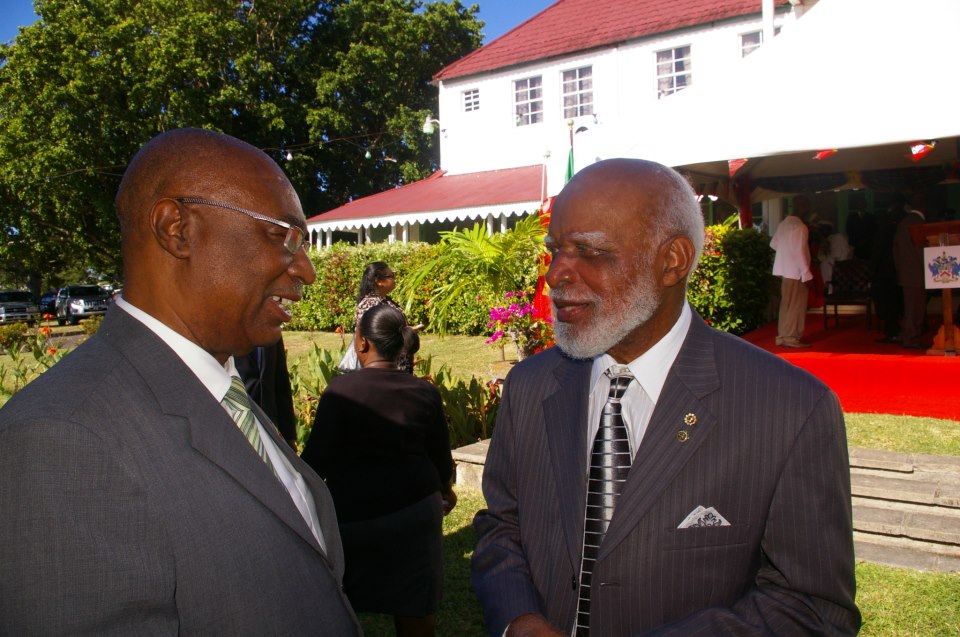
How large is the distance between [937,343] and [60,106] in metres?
31.2

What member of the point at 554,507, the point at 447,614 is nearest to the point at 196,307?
the point at 554,507

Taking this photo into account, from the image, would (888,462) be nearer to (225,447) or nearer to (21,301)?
(225,447)

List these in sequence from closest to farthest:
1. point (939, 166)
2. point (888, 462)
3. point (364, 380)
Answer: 1. point (364, 380)
2. point (888, 462)
3. point (939, 166)

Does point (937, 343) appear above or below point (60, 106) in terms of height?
below

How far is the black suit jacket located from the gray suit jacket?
2.84 meters

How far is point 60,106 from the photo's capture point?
2948cm

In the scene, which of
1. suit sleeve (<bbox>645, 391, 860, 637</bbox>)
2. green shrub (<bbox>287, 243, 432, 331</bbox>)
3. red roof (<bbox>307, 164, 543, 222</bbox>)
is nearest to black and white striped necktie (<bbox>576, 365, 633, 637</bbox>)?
suit sleeve (<bbox>645, 391, 860, 637</bbox>)

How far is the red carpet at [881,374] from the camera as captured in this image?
23.7 feet

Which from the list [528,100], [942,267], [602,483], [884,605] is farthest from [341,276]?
[602,483]

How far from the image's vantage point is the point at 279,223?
171 cm

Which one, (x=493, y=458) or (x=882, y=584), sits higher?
(x=493, y=458)

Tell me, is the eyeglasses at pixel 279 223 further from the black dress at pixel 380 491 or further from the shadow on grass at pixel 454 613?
the shadow on grass at pixel 454 613

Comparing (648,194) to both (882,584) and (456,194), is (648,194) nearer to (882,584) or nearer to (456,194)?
(882,584)

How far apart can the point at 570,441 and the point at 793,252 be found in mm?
9245
